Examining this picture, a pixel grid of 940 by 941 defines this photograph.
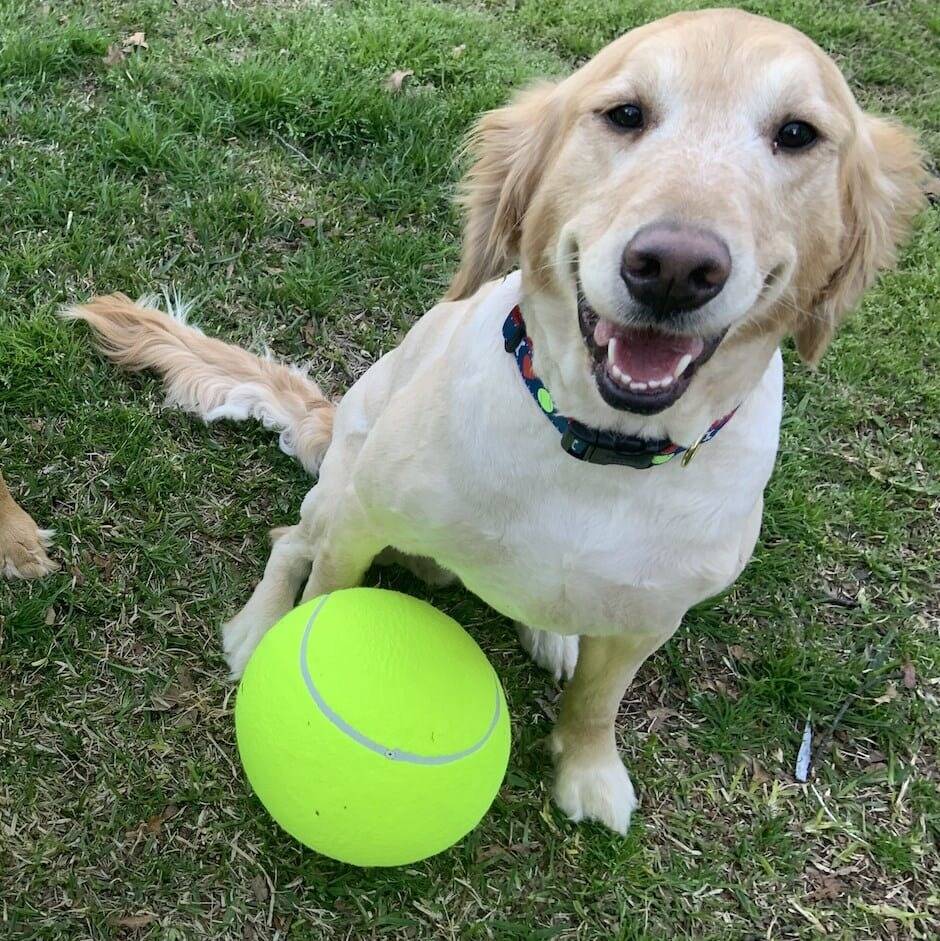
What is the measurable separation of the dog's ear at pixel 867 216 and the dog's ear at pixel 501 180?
21.8 inches

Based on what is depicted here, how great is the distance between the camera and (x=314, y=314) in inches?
131

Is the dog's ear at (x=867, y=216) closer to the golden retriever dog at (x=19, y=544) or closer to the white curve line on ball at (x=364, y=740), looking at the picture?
the white curve line on ball at (x=364, y=740)

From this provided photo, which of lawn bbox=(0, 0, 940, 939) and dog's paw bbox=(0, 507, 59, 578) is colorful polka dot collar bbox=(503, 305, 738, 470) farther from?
dog's paw bbox=(0, 507, 59, 578)

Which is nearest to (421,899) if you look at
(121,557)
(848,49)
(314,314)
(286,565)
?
(286,565)

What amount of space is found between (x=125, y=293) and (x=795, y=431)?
7.75 feet

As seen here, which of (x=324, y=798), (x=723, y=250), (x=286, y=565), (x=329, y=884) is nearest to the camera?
(x=723, y=250)

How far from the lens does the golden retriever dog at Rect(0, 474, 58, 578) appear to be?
255 cm

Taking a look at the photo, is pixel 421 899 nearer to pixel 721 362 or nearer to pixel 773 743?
pixel 773 743

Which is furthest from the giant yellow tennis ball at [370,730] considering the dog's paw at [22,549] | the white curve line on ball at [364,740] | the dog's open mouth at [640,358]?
the dog's paw at [22,549]

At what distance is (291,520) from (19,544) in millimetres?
746

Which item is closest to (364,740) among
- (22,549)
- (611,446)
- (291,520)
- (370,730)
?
(370,730)

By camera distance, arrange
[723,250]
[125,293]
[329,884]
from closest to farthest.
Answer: [723,250]
[329,884]
[125,293]

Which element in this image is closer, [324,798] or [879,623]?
[324,798]

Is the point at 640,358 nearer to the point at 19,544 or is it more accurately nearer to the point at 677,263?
the point at 677,263
